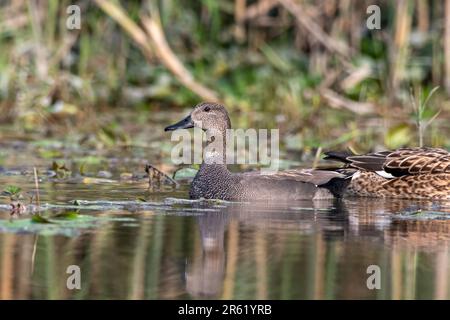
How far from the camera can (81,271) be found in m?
6.32

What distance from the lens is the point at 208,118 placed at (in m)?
10.1

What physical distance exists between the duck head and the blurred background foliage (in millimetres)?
2559

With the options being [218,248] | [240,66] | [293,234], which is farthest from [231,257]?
[240,66]

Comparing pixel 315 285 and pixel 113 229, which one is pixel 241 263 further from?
pixel 113 229

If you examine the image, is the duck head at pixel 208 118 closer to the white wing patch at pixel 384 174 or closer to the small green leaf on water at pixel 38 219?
the white wing patch at pixel 384 174

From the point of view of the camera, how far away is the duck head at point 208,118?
1007 centimetres

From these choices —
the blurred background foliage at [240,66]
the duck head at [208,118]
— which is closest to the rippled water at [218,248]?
the duck head at [208,118]

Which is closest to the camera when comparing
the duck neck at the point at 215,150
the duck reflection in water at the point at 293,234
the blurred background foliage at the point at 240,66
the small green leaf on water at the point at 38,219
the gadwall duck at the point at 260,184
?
the duck reflection in water at the point at 293,234

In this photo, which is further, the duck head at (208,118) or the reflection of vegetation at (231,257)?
the duck head at (208,118)

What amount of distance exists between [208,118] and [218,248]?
3100 millimetres

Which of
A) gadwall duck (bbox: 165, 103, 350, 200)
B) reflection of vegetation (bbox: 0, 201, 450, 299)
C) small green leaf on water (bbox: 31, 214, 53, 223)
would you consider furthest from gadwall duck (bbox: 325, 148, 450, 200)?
small green leaf on water (bbox: 31, 214, 53, 223)

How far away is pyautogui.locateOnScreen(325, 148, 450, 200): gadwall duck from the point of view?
10.0m

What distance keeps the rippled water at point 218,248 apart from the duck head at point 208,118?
0.79m
